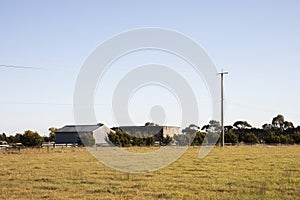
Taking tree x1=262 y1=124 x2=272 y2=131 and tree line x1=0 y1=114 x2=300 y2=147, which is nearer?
tree line x1=0 y1=114 x2=300 y2=147

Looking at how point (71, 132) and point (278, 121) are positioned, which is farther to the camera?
point (278, 121)

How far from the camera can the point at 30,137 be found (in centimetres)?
5391

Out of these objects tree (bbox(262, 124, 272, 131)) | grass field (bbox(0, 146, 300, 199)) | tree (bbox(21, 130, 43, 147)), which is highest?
tree (bbox(262, 124, 272, 131))

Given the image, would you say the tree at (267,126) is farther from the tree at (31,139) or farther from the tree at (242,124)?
the tree at (31,139)

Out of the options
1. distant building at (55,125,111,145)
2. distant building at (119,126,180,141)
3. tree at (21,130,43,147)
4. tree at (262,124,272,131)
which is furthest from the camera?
tree at (262,124,272,131)

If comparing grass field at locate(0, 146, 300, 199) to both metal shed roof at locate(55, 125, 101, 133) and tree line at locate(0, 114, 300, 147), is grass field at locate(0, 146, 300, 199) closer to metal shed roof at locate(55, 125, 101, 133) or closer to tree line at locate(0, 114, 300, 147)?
tree line at locate(0, 114, 300, 147)

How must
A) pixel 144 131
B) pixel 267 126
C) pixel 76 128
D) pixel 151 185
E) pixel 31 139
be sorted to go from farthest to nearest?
pixel 267 126 < pixel 76 128 < pixel 144 131 < pixel 31 139 < pixel 151 185

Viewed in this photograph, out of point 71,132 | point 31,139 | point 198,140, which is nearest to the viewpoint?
point 31,139

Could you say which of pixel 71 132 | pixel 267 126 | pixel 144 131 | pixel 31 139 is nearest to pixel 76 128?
pixel 71 132

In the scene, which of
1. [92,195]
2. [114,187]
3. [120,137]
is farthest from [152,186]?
[120,137]

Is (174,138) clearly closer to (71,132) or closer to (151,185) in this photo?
(71,132)

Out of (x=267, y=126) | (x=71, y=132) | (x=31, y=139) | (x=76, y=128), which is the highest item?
(x=267, y=126)

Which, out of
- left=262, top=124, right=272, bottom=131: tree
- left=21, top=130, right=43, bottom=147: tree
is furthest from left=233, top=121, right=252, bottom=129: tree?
left=21, top=130, right=43, bottom=147: tree

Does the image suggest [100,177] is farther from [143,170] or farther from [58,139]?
[58,139]
